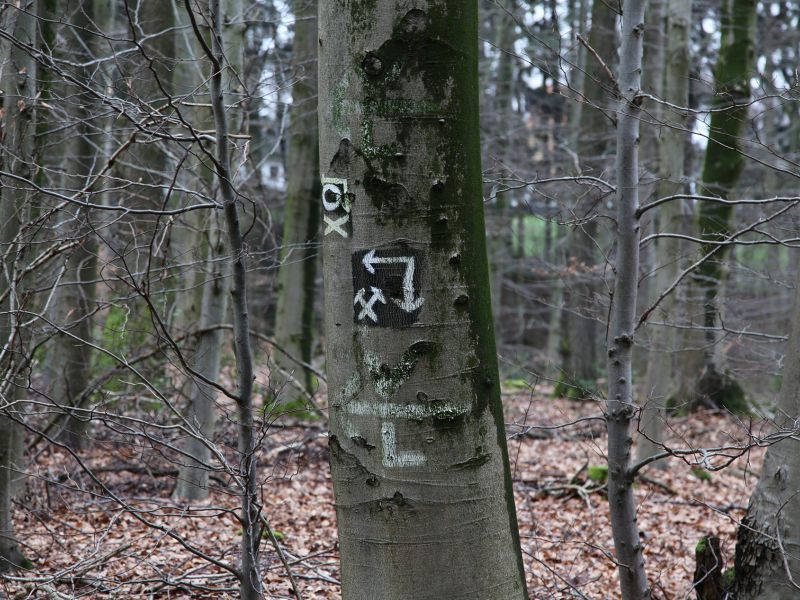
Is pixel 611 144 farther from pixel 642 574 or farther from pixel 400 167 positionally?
pixel 400 167

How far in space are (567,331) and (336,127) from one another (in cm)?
1460

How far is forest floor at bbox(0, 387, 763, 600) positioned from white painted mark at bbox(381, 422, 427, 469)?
1.26 m

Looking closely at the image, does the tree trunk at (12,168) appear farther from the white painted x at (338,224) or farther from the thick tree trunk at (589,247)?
the thick tree trunk at (589,247)

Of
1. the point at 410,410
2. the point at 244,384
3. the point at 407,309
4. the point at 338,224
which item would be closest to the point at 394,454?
the point at 410,410

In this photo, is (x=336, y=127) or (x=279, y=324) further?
(x=279, y=324)

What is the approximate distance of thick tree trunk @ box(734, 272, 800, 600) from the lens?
373 cm

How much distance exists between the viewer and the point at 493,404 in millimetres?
2367

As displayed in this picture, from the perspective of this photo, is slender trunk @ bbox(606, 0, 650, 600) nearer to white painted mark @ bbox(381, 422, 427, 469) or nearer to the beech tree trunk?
white painted mark @ bbox(381, 422, 427, 469)

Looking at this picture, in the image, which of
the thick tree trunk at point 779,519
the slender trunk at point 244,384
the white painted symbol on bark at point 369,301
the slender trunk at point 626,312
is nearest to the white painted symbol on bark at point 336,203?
the white painted symbol on bark at point 369,301

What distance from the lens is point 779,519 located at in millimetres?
3791

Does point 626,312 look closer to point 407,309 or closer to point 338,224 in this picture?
point 407,309

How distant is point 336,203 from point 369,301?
0.33 m

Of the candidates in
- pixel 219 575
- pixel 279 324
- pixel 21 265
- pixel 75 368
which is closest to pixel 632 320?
pixel 219 575

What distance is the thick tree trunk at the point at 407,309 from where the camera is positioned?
2.21 metres
